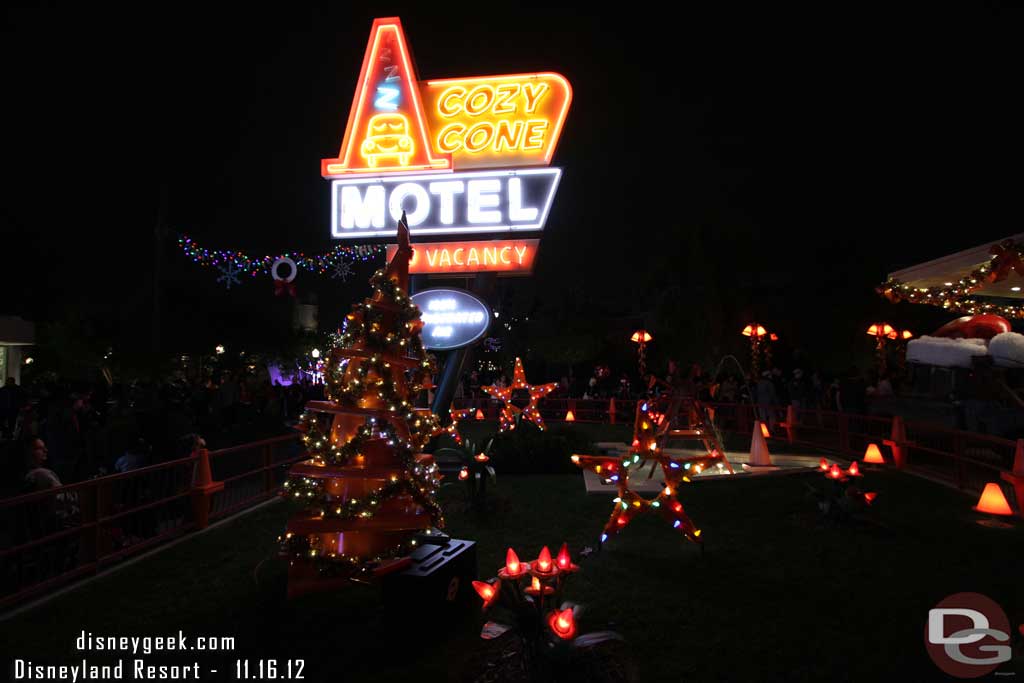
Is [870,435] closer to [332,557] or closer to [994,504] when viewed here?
[994,504]

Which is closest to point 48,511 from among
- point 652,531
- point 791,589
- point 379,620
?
point 379,620

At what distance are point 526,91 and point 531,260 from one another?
375 cm

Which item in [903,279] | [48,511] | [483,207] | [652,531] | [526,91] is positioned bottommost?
[652,531]

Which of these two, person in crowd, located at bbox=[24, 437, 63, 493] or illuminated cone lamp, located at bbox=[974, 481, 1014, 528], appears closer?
person in crowd, located at bbox=[24, 437, 63, 493]

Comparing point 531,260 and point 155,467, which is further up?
point 531,260

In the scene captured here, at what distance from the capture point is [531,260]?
1257 centimetres

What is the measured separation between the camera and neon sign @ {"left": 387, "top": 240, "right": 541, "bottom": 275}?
1263cm

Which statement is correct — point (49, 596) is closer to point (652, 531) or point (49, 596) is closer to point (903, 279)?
point (652, 531)

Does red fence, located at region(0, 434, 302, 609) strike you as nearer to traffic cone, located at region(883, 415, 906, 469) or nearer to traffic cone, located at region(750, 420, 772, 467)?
traffic cone, located at region(750, 420, 772, 467)

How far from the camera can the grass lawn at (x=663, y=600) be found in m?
4.63

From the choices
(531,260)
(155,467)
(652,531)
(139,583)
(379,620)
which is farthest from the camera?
(531,260)

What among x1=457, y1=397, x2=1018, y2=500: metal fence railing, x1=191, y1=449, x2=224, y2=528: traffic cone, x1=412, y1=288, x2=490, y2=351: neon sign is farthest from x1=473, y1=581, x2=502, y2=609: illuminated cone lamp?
x1=457, y1=397, x2=1018, y2=500: metal fence railing

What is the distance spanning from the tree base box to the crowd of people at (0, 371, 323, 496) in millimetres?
4483
